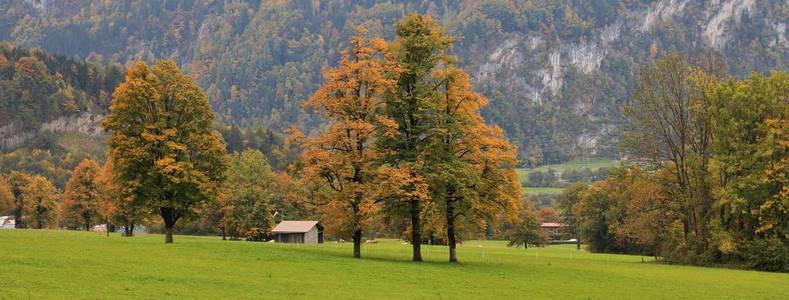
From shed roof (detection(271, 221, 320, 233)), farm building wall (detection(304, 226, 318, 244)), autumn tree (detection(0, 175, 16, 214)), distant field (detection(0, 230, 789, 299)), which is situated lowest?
distant field (detection(0, 230, 789, 299))

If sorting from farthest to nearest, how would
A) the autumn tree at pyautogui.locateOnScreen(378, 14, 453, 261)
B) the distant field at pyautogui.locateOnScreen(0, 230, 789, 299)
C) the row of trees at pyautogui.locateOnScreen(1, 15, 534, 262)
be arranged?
1. the autumn tree at pyautogui.locateOnScreen(378, 14, 453, 261)
2. the row of trees at pyautogui.locateOnScreen(1, 15, 534, 262)
3. the distant field at pyautogui.locateOnScreen(0, 230, 789, 299)

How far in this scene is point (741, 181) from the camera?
6450 cm

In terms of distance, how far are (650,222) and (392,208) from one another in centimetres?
3184

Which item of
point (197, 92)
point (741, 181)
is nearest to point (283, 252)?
point (197, 92)

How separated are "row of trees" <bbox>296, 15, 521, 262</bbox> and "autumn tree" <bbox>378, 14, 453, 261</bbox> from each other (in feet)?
0.22

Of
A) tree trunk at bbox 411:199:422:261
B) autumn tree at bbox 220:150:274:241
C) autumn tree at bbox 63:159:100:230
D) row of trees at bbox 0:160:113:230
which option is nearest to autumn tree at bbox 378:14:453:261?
tree trunk at bbox 411:199:422:261

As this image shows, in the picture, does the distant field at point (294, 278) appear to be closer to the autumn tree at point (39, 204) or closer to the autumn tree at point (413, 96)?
the autumn tree at point (413, 96)

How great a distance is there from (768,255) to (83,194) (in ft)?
270

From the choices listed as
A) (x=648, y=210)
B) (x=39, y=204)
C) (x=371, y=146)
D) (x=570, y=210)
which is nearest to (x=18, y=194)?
(x=39, y=204)

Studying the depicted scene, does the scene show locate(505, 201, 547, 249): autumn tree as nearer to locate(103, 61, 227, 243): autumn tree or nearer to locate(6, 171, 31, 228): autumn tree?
locate(6, 171, 31, 228): autumn tree

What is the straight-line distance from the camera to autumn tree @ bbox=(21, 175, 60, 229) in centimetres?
12562

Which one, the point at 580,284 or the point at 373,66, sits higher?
the point at 373,66

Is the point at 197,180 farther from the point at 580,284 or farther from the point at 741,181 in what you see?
the point at 741,181

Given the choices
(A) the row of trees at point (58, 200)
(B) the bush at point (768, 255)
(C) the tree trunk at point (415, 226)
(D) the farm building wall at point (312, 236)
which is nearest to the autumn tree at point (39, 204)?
(A) the row of trees at point (58, 200)
